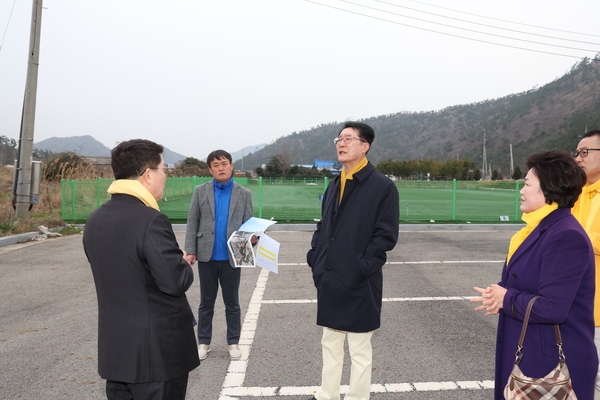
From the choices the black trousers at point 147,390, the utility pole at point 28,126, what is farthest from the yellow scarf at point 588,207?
the utility pole at point 28,126

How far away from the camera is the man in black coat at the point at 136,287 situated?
2.08 m

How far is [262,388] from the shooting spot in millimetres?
3619

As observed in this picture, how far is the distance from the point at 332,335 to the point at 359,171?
120cm

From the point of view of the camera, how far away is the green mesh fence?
1572cm

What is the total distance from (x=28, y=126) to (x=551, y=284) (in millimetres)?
14892

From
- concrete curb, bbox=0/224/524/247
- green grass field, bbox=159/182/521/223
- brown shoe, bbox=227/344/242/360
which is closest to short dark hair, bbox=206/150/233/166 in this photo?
brown shoe, bbox=227/344/242/360

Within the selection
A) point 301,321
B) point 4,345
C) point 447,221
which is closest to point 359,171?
point 301,321

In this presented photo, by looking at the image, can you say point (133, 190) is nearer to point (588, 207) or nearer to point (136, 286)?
point (136, 286)

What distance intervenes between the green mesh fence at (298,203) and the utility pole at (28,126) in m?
1.71

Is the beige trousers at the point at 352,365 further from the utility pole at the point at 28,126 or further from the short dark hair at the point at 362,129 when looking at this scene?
the utility pole at the point at 28,126

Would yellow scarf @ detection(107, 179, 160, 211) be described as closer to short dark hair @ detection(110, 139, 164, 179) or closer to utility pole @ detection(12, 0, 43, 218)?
short dark hair @ detection(110, 139, 164, 179)

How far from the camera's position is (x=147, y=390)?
2.16m

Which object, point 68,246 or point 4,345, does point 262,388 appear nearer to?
point 4,345

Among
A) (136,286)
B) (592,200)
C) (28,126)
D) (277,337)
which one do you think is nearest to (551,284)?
(592,200)
